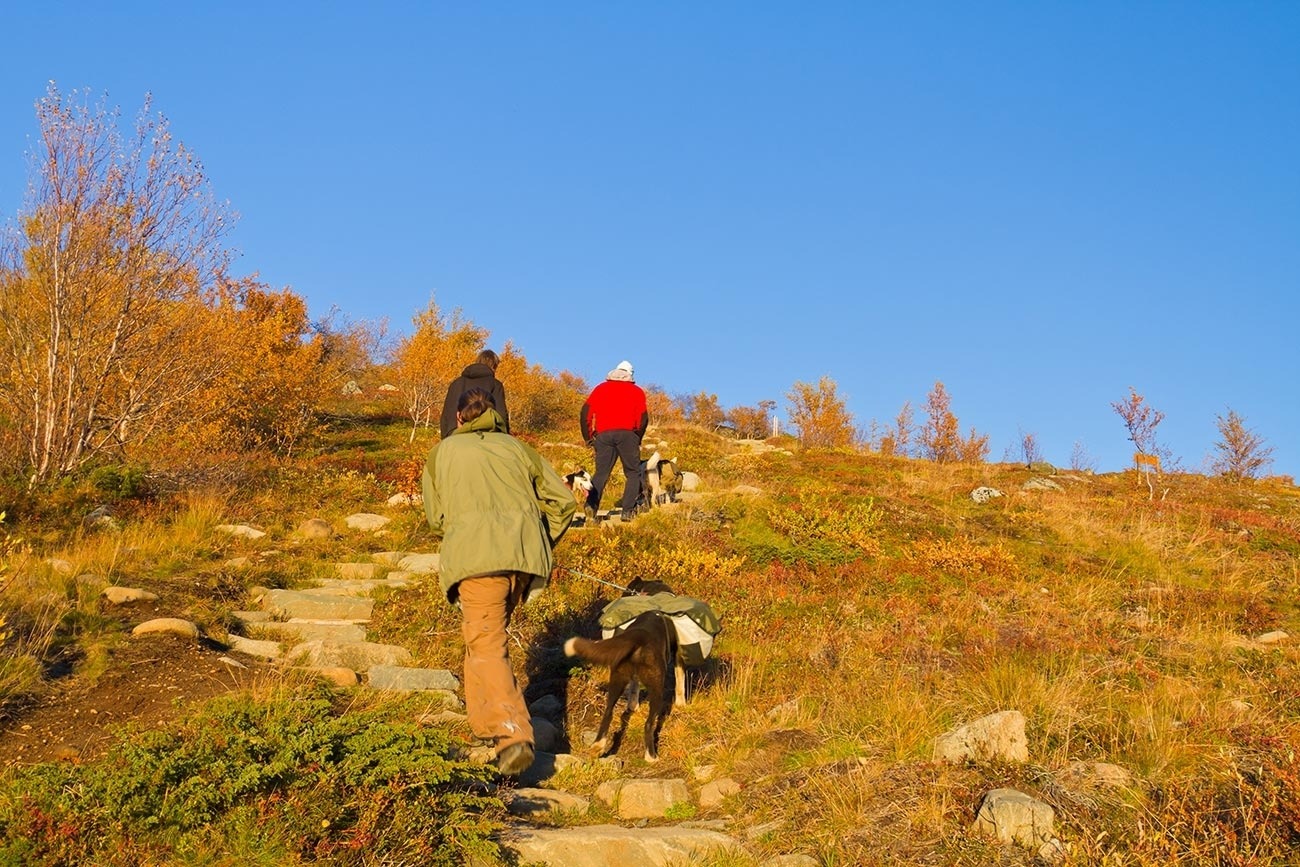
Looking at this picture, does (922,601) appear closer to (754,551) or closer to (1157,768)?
A: (754,551)

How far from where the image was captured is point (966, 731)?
5.60m

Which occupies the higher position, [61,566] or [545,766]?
[61,566]

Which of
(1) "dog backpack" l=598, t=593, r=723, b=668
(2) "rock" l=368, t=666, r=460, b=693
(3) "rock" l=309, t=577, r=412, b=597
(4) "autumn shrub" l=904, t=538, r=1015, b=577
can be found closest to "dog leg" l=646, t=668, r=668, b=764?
(1) "dog backpack" l=598, t=593, r=723, b=668

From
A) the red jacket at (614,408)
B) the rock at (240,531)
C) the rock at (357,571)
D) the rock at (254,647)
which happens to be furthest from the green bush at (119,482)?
the red jacket at (614,408)

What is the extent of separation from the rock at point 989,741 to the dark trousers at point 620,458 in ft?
24.3

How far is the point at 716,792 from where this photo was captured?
5734 millimetres

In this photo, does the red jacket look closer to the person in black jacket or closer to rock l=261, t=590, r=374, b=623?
the person in black jacket

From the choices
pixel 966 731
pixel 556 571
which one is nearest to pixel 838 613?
pixel 556 571

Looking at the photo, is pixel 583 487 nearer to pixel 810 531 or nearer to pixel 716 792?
pixel 810 531

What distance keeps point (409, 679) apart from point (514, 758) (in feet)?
7.37

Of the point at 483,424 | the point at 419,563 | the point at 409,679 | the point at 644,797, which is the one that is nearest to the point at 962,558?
the point at 419,563

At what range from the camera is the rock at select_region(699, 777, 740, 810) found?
565cm

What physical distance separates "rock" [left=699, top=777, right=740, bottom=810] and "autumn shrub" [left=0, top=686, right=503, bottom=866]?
1473 mm

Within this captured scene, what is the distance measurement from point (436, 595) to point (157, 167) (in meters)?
8.29
